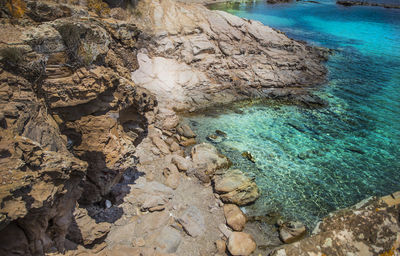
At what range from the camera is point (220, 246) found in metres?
9.10

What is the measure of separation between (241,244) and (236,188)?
2.94m

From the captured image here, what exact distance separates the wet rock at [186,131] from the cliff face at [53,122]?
7.33 metres

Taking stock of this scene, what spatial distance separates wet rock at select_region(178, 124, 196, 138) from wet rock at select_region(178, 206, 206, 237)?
248 inches

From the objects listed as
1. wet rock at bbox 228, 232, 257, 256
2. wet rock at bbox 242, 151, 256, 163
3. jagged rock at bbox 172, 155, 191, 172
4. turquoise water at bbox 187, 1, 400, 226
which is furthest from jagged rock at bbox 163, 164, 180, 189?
wet rock at bbox 242, 151, 256, 163

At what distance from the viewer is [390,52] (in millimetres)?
34656

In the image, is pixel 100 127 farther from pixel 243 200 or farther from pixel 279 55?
pixel 279 55

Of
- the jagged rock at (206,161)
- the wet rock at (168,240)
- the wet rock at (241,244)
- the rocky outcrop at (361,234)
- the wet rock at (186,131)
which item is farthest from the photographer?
the wet rock at (186,131)

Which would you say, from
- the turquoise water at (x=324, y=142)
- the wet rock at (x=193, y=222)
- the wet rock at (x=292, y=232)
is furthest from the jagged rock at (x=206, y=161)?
the wet rock at (x=292, y=232)

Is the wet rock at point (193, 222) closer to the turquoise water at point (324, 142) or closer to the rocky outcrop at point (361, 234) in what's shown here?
the turquoise water at point (324, 142)

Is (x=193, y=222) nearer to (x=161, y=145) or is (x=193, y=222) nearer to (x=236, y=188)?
(x=236, y=188)

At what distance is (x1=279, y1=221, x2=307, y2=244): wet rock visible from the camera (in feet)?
32.2

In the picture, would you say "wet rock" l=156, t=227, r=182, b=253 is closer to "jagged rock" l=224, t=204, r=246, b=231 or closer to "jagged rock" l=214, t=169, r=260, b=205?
"jagged rock" l=224, t=204, r=246, b=231

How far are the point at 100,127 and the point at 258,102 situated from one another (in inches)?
667

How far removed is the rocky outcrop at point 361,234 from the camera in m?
6.56
